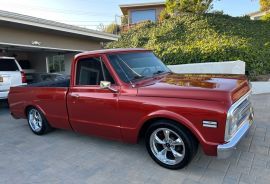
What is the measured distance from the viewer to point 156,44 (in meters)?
15.8

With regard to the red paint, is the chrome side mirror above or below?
above

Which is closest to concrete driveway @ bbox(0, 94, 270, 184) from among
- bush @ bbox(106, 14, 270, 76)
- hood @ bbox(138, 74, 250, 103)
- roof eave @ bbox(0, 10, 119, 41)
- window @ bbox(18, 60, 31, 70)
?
hood @ bbox(138, 74, 250, 103)

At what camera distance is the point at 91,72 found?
4.79m

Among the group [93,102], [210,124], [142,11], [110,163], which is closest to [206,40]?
[93,102]

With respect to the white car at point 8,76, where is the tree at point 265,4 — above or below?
above

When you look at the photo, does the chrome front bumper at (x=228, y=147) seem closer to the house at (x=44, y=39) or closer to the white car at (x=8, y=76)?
the white car at (x=8, y=76)

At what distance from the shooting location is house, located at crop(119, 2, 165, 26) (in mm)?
28058

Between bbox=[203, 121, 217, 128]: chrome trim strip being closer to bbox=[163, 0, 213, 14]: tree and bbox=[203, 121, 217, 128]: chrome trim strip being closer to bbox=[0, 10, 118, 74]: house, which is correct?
bbox=[0, 10, 118, 74]: house

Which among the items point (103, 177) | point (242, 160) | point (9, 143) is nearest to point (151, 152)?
point (103, 177)

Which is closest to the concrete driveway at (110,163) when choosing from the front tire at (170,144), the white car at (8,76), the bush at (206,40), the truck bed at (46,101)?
the front tire at (170,144)

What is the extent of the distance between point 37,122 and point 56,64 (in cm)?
956

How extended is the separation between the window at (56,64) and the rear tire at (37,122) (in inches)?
346

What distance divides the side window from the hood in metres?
0.71

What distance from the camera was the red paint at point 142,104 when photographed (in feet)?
11.4
